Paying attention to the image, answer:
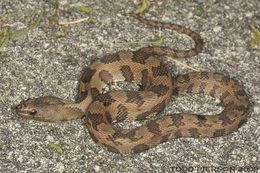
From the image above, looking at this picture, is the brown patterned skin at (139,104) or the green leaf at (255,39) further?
the green leaf at (255,39)

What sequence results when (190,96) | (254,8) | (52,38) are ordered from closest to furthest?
(190,96)
(52,38)
(254,8)

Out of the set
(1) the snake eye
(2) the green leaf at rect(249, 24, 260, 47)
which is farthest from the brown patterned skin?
(2) the green leaf at rect(249, 24, 260, 47)

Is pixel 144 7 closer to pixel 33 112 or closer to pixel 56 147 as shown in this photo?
pixel 33 112

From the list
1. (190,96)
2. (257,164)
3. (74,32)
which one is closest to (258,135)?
(257,164)

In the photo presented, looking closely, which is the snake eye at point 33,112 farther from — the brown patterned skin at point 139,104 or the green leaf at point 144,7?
the green leaf at point 144,7

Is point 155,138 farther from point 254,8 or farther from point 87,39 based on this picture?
point 254,8

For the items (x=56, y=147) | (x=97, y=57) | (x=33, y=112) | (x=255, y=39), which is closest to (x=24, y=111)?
(x=33, y=112)

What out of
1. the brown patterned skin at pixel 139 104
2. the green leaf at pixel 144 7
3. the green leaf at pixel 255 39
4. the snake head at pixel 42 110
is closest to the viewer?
the brown patterned skin at pixel 139 104

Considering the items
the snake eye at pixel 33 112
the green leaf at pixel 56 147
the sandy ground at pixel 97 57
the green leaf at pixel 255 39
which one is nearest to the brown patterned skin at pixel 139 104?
the snake eye at pixel 33 112
